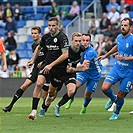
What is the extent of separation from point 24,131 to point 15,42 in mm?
17804

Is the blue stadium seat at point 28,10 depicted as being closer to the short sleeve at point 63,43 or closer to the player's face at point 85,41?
the player's face at point 85,41

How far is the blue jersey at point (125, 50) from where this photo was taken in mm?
12891

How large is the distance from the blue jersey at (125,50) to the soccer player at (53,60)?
45.8 inches

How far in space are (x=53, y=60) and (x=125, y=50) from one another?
5.32 ft

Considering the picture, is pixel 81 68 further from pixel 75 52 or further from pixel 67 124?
pixel 67 124

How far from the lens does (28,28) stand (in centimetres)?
3031

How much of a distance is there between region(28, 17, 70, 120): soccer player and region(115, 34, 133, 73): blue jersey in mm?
1162

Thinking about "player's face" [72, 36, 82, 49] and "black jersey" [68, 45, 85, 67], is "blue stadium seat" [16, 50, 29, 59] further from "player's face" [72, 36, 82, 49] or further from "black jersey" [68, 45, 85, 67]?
"player's face" [72, 36, 82, 49]

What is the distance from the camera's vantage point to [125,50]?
508 inches

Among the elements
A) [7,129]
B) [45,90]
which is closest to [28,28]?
[45,90]

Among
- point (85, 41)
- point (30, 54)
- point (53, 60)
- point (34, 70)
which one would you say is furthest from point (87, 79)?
point (30, 54)

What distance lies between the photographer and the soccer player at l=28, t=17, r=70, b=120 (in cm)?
1273

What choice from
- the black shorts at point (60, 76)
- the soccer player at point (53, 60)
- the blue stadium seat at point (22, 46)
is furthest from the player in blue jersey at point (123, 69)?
the blue stadium seat at point (22, 46)

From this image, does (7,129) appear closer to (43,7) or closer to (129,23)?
(129,23)
